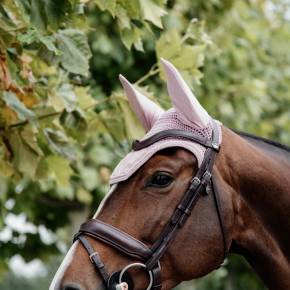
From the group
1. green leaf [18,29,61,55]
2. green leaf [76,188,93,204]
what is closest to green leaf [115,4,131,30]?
green leaf [18,29,61,55]

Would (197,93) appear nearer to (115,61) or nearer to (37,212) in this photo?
(115,61)

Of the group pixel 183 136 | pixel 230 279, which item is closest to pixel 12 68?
pixel 183 136

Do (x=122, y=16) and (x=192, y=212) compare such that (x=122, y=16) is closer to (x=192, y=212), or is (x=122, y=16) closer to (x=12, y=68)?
(x=12, y=68)

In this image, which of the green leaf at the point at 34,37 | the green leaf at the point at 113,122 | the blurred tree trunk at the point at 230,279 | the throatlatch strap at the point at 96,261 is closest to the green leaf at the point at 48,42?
the green leaf at the point at 34,37

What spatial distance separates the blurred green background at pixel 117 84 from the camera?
2.71 metres

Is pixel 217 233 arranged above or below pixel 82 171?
above

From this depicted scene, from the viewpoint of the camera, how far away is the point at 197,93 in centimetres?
614

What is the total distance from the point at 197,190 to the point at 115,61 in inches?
176

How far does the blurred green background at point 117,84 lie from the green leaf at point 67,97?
21mm

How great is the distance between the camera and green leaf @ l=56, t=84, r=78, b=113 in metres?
2.56

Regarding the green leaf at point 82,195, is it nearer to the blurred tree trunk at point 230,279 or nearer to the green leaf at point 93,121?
the green leaf at point 93,121

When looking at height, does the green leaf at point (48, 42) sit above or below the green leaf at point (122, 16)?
below

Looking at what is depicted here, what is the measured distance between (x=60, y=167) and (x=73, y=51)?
0.94 m

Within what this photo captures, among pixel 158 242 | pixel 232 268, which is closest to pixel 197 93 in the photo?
pixel 158 242
